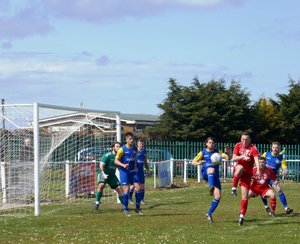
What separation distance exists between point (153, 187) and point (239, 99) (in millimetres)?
22884

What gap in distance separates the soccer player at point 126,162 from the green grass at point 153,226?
73 centimetres

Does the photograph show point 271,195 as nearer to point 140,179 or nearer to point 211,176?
point 211,176

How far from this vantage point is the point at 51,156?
25000 millimetres

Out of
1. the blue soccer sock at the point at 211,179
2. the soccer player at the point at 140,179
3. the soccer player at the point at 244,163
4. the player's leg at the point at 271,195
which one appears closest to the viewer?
the soccer player at the point at 244,163

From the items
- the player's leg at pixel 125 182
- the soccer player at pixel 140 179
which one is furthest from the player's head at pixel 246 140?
the soccer player at pixel 140 179

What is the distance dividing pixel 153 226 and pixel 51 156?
812cm

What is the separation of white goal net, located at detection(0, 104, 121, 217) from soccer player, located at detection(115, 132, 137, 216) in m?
2.32

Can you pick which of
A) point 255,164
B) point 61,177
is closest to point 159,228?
point 255,164

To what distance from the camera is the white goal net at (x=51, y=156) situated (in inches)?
878

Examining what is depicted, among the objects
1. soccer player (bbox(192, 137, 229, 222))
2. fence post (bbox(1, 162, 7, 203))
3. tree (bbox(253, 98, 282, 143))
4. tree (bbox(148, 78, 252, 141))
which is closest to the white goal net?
fence post (bbox(1, 162, 7, 203))

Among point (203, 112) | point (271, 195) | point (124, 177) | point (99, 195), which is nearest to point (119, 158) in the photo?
point (124, 177)

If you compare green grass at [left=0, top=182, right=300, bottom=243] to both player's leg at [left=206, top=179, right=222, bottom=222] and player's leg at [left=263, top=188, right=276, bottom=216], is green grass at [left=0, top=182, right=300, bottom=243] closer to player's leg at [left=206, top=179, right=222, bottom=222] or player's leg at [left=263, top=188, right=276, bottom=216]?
player's leg at [left=206, top=179, right=222, bottom=222]

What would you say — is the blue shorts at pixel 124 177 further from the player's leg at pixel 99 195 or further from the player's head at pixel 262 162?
the player's head at pixel 262 162

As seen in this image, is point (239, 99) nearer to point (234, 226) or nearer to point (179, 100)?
point (179, 100)
